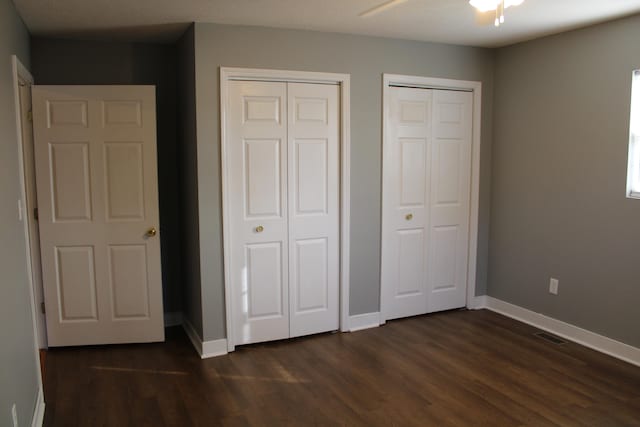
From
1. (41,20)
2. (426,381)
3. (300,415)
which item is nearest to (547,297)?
(426,381)

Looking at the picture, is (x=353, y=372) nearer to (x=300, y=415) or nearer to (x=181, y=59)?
(x=300, y=415)

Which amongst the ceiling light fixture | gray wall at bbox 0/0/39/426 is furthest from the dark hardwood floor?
the ceiling light fixture

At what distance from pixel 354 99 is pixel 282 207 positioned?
1.04 metres

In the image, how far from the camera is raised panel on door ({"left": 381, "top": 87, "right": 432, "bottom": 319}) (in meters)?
4.29

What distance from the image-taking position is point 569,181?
156 inches

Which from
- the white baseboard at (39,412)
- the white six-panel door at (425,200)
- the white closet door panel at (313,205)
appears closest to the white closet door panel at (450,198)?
the white six-panel door at (425,200)

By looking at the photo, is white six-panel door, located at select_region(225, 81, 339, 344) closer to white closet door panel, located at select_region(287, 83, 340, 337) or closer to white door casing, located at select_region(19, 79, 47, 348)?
white closet door panel, located at select_region(287, 83, 340, 337)

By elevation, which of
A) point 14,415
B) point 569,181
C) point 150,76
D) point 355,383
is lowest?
point 355,383

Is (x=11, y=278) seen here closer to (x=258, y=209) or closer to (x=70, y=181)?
(x=70, y=181)

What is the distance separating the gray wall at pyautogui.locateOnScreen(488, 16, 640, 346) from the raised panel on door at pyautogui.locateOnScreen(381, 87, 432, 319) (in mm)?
742

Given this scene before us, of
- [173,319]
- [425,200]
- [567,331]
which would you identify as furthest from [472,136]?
[173,319]

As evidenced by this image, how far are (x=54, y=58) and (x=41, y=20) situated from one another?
23.4 inches

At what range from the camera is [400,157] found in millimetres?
4324

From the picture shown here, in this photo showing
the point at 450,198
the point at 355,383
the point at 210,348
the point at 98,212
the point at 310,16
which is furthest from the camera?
the point at 450,198
